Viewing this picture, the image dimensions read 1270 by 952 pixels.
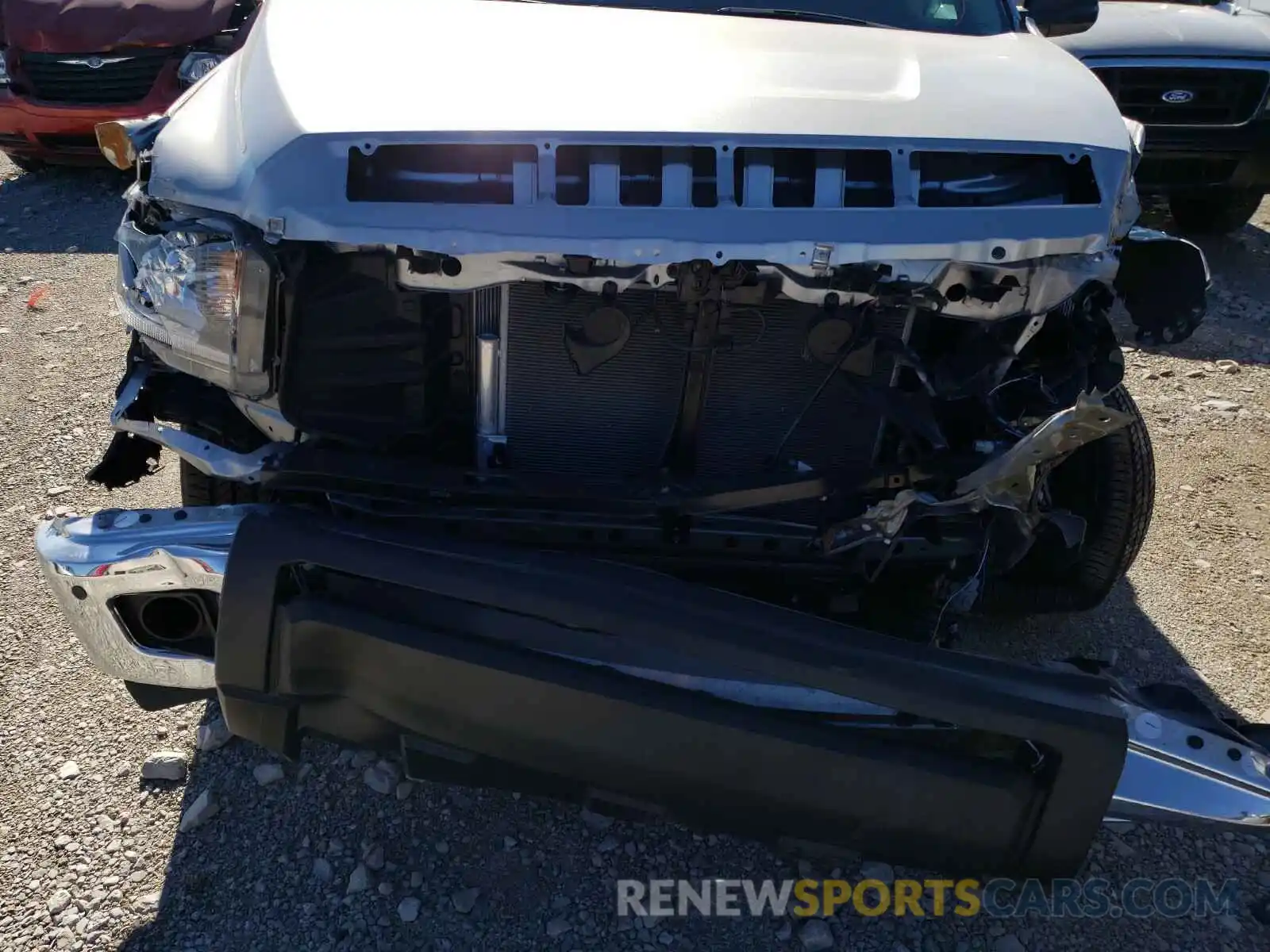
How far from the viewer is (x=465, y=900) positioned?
2197 millimetres

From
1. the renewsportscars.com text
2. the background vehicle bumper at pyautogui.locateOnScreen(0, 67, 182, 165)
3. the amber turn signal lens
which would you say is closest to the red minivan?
the background vehicle bumper at pyautogui.locateOnScreen(0, 67, 182, 165)

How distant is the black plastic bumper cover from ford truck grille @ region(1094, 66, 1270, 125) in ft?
15.5

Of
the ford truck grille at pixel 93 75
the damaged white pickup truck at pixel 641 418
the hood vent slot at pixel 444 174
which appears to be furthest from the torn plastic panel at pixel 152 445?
the ford truck grille at pixel 93 75

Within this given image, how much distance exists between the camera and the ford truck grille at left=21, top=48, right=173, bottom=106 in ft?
20.1

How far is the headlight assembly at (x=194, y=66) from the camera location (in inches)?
241

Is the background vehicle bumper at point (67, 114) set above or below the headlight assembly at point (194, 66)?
below

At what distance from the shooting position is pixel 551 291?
7.00 feet

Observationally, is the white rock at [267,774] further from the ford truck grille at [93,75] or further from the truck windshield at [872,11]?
the ford truck grille at [93,75]

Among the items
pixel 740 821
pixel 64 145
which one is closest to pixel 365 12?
pixel 740 821

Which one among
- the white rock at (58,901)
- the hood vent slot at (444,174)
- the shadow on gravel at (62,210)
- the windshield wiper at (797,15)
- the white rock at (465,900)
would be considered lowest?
the white rock at (58,901)

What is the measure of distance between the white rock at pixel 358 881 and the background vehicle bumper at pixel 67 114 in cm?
532

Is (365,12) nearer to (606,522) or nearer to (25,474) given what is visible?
(606,522)

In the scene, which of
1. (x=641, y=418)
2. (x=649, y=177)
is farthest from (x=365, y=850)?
(x=649, y=177)

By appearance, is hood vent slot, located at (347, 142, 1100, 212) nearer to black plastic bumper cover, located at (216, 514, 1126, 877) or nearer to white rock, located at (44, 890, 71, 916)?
black plastic bumper cover, located at (216, 514, 1126, 877)
